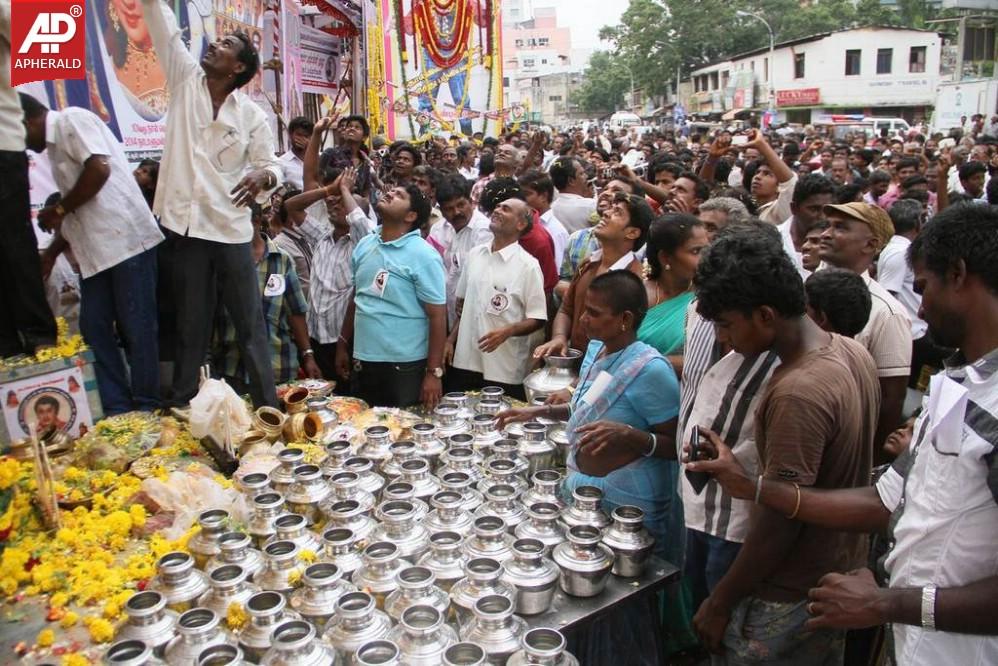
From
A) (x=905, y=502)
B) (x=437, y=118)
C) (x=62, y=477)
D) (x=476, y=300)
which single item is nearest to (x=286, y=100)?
(x=437, y=118)

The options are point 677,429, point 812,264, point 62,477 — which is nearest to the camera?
point 677,429

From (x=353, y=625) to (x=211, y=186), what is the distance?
108 inches

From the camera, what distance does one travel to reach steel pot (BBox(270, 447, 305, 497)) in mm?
2730

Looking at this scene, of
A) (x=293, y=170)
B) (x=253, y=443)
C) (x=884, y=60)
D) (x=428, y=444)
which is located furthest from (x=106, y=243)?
(x=884, y=60)

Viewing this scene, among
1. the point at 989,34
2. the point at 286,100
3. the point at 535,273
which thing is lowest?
the point at 535,273

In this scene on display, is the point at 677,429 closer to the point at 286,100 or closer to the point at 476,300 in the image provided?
the point at 476,300

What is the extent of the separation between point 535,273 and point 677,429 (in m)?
1.82

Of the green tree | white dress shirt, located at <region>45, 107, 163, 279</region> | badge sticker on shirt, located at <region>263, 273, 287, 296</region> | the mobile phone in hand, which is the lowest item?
the mobile phone in hand

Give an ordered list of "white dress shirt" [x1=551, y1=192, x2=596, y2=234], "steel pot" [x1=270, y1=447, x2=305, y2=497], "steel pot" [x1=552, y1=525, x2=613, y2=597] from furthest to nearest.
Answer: "white dress shirt" [x1=551, y1=192, x2=596, y2=234], "steel pot" [x1=270, y1=447, x2=305, y2=497], "steel pot" [x1=552, y1=525, x2=613, y2=597]

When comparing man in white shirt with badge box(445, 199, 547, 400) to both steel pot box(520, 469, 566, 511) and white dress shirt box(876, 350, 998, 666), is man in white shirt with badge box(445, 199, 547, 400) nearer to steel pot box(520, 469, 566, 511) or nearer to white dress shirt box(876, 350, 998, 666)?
steel pot box(520, 469, 566, 511)

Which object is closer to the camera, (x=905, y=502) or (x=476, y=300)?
(x=905, y=502)

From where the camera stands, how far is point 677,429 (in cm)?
260

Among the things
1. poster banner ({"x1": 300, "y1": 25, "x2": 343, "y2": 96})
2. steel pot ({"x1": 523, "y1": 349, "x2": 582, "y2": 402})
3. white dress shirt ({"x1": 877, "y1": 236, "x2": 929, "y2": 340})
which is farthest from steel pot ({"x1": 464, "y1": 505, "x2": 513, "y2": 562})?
poster banner ({"x1": 300, "y1": 25, "x2": 343, "y2": 96})

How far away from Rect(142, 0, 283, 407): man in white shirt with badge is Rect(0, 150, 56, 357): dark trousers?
63 centimetres
